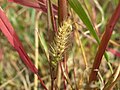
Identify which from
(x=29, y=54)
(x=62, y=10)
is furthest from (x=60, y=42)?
(x=29, y=54)

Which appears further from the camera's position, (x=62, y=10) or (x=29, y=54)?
(x=29, y=54)

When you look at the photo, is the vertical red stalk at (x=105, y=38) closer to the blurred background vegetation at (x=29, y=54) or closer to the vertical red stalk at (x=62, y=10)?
the vertical red stalk at (x=62, y=10)

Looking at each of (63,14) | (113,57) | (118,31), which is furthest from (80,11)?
(118,31)

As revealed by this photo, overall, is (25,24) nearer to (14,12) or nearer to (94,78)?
(14,12)

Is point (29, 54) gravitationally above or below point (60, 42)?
below

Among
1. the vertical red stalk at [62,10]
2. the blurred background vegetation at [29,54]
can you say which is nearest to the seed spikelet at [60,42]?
the vertical red stalk at [62,10]

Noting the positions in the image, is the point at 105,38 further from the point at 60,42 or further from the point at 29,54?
the point at 29,54

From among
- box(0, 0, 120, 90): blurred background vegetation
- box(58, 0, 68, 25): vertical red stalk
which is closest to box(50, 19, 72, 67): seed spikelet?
box(58, 0, 68, 25): vertical red stalk

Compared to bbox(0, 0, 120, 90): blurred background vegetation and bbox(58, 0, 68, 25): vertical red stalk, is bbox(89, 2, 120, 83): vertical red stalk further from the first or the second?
bbox(0, 0, 120, 90): blurred background vegetation

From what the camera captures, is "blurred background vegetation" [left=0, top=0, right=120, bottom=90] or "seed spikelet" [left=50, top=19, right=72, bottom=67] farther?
"blurred background vegetation" [left=0, top=0, right=120, bottom=90]

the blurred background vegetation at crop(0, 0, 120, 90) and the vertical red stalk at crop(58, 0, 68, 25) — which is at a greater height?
the vertical red stalk at crop(58, 0, 68, 25)

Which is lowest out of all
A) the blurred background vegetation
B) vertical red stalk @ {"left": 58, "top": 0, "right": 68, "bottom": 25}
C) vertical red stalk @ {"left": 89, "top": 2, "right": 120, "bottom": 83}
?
the blurred background vegetation
